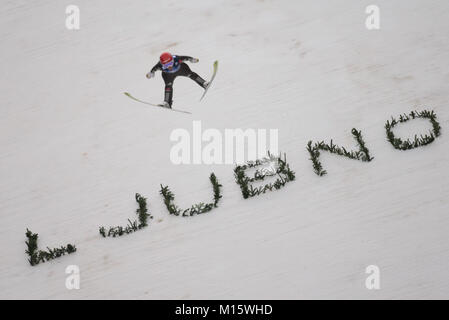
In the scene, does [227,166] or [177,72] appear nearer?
[227,166]

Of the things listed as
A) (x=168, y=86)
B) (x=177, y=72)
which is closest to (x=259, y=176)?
(x=168, y=86)

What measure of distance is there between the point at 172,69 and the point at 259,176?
7.01ft

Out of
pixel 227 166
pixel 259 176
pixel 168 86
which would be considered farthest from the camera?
pixel 168 86

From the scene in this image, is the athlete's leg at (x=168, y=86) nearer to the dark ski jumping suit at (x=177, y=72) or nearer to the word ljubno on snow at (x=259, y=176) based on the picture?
the dark ski jumping suit at (x=177, y=72)

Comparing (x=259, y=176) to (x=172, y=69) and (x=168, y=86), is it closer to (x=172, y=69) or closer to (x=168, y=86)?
(x=168, y=86)

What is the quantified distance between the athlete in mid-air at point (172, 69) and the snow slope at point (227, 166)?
10cm

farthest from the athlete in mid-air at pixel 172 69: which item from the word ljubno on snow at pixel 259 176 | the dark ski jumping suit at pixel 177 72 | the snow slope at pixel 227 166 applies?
the word ljubno on snow at pixel 259 176

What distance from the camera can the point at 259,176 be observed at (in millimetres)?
4832

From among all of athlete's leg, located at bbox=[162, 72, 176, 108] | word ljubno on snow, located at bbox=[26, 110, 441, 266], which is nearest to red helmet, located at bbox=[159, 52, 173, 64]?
athlete's leg, located at bbox=[162, 72, 176, 108]

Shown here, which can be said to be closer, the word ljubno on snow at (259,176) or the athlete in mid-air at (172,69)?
the word ljubno on snow at (259,176)

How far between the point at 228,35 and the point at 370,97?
2321 millimetres

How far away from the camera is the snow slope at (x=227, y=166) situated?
4324mm

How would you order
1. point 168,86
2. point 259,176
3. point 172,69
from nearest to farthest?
point 259,176
point 168,86
point 172,69

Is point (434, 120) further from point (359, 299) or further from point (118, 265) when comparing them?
point (118, 265)
